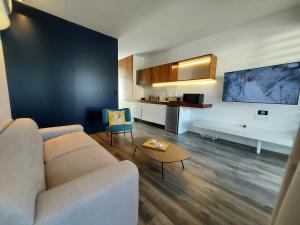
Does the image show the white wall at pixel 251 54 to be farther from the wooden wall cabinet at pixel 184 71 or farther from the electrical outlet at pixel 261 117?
the wooden wall cabinet at pixel 184 71

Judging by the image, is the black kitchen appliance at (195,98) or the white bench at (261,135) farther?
the black kitchen appliance at (195,98)

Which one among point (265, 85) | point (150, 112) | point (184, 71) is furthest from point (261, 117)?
point (150, 112)

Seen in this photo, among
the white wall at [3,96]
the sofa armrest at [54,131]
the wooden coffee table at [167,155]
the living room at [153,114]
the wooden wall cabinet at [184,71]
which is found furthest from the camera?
the wooden wall cabinet at [184,71]

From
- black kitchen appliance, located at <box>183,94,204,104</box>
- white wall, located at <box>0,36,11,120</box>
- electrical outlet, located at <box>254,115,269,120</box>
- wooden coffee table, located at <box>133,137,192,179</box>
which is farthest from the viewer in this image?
black kitchen appliance, located at <box>183,94,204,104</box>

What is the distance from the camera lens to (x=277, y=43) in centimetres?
246

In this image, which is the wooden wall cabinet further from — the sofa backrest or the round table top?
the sofa backrest

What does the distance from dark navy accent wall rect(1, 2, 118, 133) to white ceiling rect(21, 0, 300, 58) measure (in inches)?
11.0

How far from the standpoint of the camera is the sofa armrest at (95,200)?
2.06 feet

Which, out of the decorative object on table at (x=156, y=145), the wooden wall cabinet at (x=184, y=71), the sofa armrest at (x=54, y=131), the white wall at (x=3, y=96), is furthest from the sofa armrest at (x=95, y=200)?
the wooden wall cabinet at (x=184, y=71)

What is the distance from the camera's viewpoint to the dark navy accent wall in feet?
7.79

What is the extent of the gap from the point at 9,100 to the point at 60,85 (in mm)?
843

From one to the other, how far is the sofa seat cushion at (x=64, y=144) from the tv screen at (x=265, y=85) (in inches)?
115

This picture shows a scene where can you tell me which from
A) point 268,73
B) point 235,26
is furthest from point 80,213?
point 235,26

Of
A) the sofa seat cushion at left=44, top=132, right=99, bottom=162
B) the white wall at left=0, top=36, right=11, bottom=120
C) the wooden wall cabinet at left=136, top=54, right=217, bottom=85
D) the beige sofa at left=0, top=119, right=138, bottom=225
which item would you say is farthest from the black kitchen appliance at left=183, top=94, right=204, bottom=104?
the white wall at left=0, top=36, right=11, bottom=120
